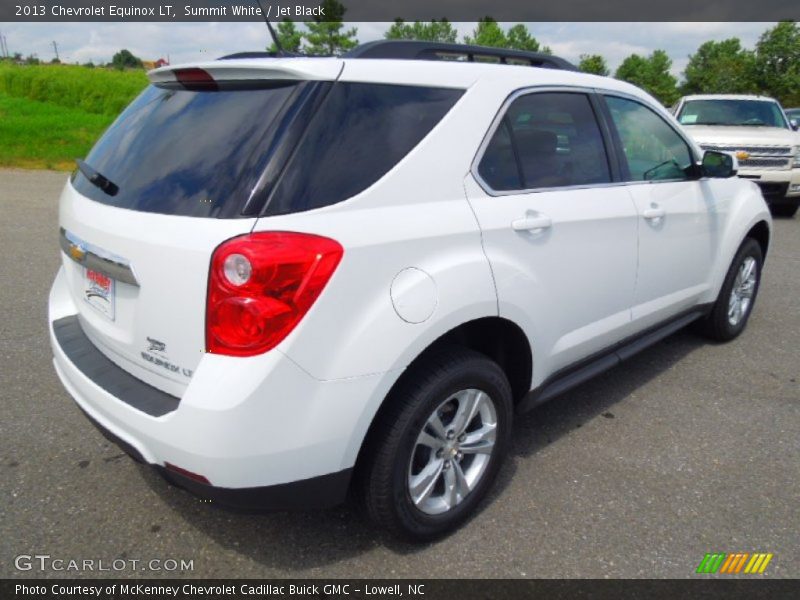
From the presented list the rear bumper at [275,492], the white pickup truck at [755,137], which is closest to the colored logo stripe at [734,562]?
the rear bumper at [275,492]

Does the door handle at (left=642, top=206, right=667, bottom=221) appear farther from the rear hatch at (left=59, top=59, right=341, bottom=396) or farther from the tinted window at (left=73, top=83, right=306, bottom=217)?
the tinted window at (left=73, top=83, right=306, bottom=217)

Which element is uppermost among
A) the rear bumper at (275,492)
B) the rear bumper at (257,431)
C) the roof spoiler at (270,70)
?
the roof spoiler at (270,70)

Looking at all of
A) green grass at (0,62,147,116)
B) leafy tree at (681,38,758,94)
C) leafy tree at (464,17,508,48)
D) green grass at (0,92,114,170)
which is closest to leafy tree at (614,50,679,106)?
leafy tree at (681,38,758,94)

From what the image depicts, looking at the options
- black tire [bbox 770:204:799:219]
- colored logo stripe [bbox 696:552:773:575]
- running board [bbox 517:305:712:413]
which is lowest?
black tire [bbox 770:204:799:219]

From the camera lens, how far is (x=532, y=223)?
2506 mm

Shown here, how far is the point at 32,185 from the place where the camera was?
1154cm

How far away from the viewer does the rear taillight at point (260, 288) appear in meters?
1.83

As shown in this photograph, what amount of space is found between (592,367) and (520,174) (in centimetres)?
111

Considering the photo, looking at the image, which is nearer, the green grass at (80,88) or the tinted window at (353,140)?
the tinted window at (353,140)

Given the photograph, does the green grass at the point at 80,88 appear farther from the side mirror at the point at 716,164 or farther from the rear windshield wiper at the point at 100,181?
the side mirror at the point at 716,164

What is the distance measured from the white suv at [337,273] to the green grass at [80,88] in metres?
24.7

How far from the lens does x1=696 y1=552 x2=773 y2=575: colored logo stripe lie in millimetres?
2334

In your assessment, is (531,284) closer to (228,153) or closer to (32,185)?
(228,153)

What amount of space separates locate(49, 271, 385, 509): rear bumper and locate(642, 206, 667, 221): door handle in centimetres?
191
